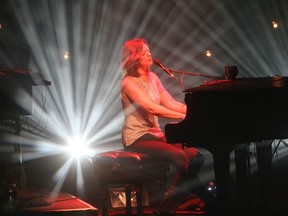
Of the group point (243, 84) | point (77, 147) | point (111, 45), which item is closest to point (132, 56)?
point (243, 84)

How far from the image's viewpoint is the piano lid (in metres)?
2.96

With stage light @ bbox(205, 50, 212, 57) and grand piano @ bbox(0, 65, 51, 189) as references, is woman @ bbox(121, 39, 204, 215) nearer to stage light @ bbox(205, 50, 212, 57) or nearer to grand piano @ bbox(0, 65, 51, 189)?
grand piano @ bbox(0, 65, 51, 189)

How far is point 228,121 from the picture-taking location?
9.55ft

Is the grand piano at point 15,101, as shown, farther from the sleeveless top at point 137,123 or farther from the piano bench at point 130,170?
the sleeveless top at point 137,123

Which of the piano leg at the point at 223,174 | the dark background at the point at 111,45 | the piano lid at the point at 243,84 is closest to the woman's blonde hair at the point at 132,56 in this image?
the piano lid at the point at 243,84

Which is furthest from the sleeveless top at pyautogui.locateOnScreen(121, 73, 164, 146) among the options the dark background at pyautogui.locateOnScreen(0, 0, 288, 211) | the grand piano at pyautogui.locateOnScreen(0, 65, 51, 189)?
the dark background at pyautogui.locateOnScreen(0, 0, 288, 211)

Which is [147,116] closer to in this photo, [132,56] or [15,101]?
[132,56]

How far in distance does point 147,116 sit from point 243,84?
1.07 metres

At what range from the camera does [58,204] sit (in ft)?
11.1

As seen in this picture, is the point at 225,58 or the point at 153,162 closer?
the point at 153,162

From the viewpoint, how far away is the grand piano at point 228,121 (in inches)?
113

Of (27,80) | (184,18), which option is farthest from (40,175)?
(184,18)

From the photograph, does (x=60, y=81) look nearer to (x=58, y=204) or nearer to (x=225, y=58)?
(x=225, y=58)

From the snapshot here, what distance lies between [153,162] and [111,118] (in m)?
3.55
